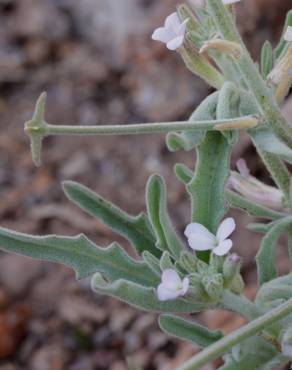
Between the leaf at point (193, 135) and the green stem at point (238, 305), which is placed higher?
the leaf at point (193, 135)

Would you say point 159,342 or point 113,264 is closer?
point 113,264

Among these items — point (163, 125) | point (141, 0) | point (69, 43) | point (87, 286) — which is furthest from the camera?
point (69, 43)

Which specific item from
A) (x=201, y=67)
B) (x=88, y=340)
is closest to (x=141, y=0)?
(x=88, y=340)

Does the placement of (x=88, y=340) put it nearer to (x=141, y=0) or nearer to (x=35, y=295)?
(x=35, y=295)

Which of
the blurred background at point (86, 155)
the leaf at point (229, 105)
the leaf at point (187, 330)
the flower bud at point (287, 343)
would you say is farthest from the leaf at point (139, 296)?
the blurred background at point (86, 155)

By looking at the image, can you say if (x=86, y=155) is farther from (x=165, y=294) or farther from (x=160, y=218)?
(x=165, y=294)

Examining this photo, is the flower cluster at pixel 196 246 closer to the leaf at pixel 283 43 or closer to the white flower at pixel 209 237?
the white flower at pixel 209 237

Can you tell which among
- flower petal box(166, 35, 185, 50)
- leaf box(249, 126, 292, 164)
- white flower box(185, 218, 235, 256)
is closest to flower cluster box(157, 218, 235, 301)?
white flower box(185, 218, 235, 256)
